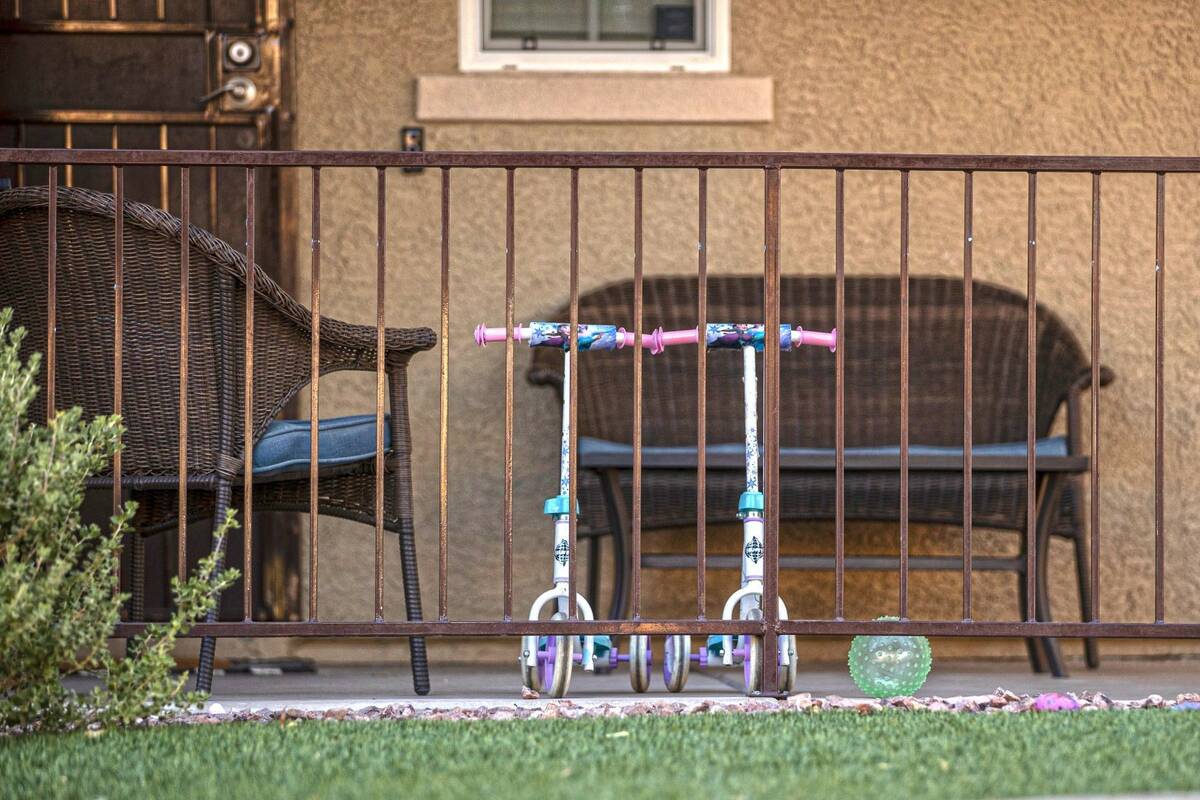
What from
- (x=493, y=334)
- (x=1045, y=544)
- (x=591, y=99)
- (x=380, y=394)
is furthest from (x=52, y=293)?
(x=1045, y=544)

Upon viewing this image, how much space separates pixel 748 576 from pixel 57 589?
147 centimetres

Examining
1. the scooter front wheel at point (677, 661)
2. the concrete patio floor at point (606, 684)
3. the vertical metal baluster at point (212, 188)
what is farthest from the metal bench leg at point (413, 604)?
the vertical metal baluster at point (212, 188)

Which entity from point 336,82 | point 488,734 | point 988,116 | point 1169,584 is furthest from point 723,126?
point 488,734

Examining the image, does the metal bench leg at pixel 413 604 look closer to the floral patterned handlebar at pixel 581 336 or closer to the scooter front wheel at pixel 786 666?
the floral patterned handlebar at pixel 581 336

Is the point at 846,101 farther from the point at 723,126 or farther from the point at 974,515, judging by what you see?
the point at 974,515

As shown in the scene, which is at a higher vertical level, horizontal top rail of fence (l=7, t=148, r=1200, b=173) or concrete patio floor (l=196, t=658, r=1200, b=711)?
horizontal top rail of fence (l=7, t=148, r=1200, b=173)

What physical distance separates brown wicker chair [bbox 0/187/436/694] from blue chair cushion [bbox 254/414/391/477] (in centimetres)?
2

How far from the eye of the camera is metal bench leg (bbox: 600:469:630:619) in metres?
4.38

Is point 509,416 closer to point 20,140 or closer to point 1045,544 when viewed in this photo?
point 1045,544

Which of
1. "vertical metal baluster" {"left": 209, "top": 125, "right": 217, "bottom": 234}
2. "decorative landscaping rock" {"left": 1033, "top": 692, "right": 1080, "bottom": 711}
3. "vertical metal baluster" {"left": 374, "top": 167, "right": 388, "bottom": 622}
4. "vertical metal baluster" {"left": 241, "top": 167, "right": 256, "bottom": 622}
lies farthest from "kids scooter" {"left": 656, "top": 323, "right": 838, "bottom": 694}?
"vertical metal baluster" {"left": 209, "top": 125, "right": 217, "bottom": 234}

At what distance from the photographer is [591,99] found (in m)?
4.96

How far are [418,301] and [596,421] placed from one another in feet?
2.18

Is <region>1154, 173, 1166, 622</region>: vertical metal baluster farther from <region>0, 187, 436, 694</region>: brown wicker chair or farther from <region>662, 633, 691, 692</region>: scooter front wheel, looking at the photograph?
<region>0, 187, 436, 694</region>: brown wicker chair

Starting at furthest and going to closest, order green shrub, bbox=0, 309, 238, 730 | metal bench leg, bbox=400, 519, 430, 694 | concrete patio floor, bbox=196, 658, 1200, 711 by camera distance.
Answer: metal bench leg, bbox=400, 519, 430, 694
concrete patio floor, bbox=196, 658, 1200, 711
green shrub, bbox=0, 309, 238, 730
